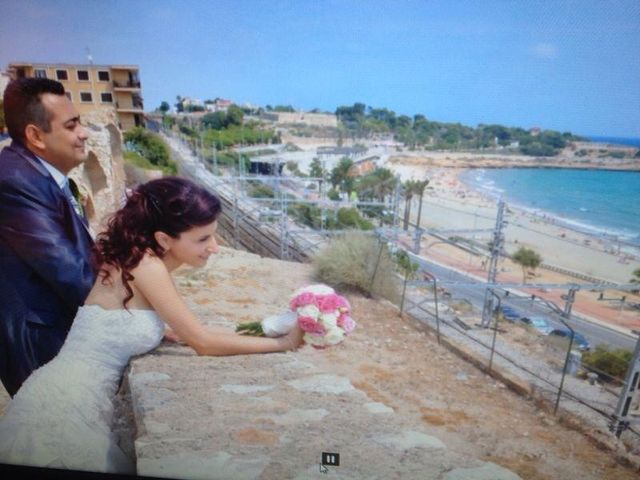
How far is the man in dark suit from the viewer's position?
3.88 feet

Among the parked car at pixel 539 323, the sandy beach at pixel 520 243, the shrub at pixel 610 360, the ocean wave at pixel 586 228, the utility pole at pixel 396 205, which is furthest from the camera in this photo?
the parked car at pixel 539 323

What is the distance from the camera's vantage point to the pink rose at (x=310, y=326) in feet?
3.73

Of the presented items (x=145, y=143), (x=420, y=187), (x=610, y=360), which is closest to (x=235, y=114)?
(x=145, y=143)

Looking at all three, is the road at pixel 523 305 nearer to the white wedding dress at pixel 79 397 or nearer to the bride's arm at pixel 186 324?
the bride's arm at pixel 186 324

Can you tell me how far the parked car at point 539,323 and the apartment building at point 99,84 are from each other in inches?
108

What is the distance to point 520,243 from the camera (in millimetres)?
2107

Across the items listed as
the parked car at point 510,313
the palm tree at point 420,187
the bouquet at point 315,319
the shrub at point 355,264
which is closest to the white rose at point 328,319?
the bouquet at point 315,319

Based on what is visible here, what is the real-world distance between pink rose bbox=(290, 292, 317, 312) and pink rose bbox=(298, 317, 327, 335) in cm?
4

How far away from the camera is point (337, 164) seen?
5.92ft

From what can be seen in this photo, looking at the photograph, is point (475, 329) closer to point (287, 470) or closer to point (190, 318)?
point (287, 470)

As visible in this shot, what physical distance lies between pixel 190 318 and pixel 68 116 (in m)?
0.82

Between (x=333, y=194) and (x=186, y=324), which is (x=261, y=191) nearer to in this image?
(x=333, y=194)

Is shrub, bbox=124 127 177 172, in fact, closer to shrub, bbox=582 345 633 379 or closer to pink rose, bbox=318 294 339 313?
pink rose, bbox=318 294 339 313

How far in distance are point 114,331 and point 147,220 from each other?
0.34 m
